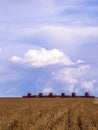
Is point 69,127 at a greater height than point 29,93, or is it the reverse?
point 29,93

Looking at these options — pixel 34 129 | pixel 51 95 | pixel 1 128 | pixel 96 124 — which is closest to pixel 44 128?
pixel 34 129

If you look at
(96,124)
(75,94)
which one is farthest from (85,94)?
(96,124)

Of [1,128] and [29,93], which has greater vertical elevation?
→ [29,93]

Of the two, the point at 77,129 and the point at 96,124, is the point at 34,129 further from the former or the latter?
the point at 96,124

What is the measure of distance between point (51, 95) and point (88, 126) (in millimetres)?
91065

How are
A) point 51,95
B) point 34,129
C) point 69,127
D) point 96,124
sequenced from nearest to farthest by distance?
point 34,129, point 69,127, point 96,124, point 51,95

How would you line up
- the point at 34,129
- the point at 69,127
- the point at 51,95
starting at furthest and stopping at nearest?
1. the point at 51,95
2. the point at 69,127
3. the point at 34,129

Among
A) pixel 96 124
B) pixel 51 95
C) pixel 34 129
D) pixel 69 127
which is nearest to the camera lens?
pixel 34 129

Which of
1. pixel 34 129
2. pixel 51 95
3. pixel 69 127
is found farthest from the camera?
pixel 51 95

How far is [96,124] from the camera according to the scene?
20.5 meters

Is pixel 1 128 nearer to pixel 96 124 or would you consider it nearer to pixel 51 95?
pixel 96 124

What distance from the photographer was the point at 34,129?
704 inches

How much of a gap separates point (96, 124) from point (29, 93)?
9132 centimetres

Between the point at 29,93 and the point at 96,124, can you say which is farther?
the point at 29,93
